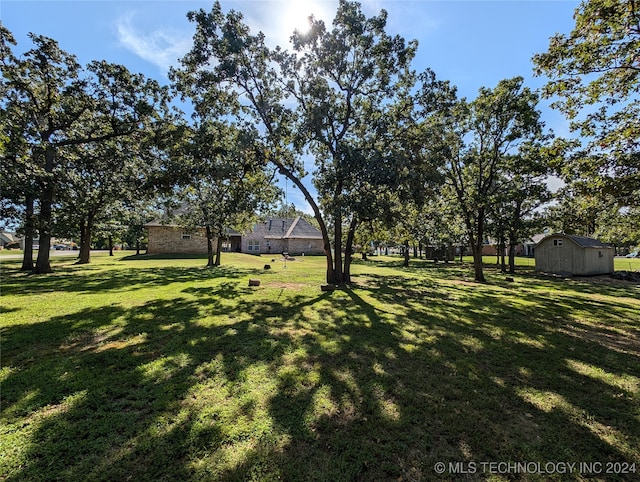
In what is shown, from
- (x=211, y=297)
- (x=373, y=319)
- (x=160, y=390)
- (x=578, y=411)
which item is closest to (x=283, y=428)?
(x=160, y=390)

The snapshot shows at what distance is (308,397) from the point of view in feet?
11.9

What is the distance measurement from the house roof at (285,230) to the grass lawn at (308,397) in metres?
37.7

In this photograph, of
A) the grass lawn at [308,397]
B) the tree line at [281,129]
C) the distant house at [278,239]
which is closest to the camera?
the grass lawn at [308,397]

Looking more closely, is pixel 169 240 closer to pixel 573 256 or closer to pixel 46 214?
pixel 46 214

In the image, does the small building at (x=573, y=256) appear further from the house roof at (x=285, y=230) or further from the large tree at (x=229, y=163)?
the house roof at (x=285, y=230)

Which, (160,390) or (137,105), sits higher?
(137,105)

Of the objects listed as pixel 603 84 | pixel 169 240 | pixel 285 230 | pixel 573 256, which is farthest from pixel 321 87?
pixel 285 230

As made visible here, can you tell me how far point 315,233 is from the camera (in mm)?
46594

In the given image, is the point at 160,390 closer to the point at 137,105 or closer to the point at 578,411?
the point at 578,411

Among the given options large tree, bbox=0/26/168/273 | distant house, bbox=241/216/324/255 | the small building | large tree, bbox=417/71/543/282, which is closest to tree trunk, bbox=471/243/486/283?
large tree, bbox=417/71/543/282

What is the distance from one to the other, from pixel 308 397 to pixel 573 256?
27.0m

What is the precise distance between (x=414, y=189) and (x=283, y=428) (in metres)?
10.1

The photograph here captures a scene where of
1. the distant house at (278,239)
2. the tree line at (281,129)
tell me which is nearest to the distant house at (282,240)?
the distant house at (278,239)

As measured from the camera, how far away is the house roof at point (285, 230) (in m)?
45.1
